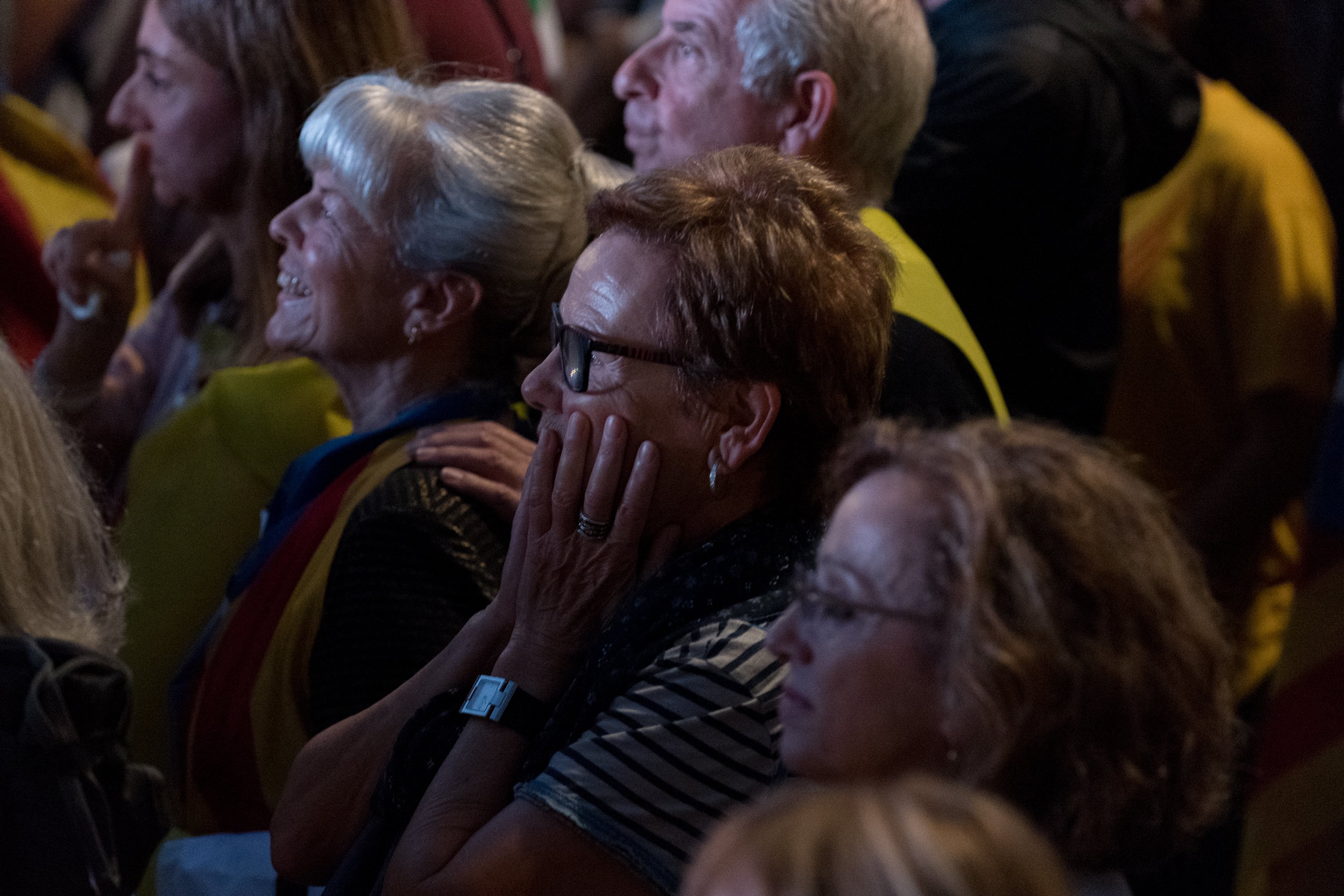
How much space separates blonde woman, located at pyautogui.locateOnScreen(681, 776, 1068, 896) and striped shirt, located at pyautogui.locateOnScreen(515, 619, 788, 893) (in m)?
0.58

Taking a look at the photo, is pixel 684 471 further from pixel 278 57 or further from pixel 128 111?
pixel 128 111

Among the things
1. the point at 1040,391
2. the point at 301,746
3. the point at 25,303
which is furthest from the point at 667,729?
the point at 25,303

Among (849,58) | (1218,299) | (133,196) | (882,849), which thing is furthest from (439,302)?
(1218,299)

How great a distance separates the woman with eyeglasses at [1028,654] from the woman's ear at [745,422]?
372mm

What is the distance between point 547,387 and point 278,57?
1.26 meters

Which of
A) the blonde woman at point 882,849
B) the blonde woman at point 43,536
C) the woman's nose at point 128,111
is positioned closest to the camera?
the blonde woman at point 882,849

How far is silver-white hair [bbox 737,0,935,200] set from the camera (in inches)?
96.2

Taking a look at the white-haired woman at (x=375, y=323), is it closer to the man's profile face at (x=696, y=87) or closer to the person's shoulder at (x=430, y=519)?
the person's shoulder at (x=430, y=519)

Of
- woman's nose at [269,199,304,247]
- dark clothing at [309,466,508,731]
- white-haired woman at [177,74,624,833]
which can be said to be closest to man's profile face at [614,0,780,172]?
white-haired woman at [177,74,624,833]

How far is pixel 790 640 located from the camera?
1381 mm

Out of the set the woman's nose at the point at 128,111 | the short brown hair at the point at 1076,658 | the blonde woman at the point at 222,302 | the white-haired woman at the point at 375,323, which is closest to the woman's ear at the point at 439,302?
the white-haired woman at the point at 375,323

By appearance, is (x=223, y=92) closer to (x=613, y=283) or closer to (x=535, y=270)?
(x=535, y=270)

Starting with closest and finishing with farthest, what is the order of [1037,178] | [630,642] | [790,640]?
[790,640], [630,642], [1037,178]

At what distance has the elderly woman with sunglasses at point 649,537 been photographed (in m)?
1.57
